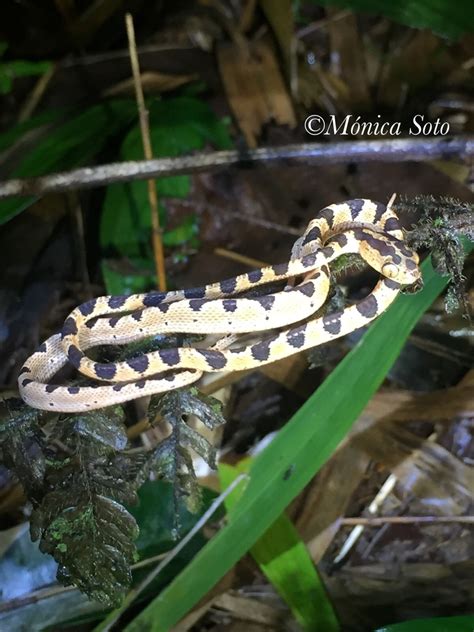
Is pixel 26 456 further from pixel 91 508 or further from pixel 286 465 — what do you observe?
pixel 286 465

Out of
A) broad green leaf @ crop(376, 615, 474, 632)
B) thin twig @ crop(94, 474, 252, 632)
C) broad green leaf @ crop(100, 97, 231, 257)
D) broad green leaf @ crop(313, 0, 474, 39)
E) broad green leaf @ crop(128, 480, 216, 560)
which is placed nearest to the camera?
broad green leaf @ crop(376, 615, 474, 632)

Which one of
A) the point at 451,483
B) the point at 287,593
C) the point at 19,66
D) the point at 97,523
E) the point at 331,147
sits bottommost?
the point at 287,593

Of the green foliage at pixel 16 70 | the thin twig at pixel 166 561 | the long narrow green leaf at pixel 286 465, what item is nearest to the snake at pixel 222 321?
the long narrow green leaf at pixel 286 465

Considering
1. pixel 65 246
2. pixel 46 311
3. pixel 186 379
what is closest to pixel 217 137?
pixel 65 246

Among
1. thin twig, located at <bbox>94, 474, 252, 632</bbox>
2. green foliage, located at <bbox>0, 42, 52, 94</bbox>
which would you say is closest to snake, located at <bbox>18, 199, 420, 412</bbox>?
thin twig, located at <bbox>94, 474, 252, 632</bbox>

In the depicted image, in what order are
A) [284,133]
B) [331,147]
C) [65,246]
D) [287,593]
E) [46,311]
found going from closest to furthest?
[287,593]
[331,147]
[46,311]
[65,246]
[284,133]

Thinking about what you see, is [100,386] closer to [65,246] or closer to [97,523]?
[97,523]

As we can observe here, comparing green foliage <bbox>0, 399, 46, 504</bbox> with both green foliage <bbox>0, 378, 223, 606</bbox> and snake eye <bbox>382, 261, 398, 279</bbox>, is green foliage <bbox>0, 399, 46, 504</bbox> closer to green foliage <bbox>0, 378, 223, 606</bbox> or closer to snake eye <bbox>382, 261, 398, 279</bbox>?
green foliage <bbox>0, 378, 223, 606</bbox>
